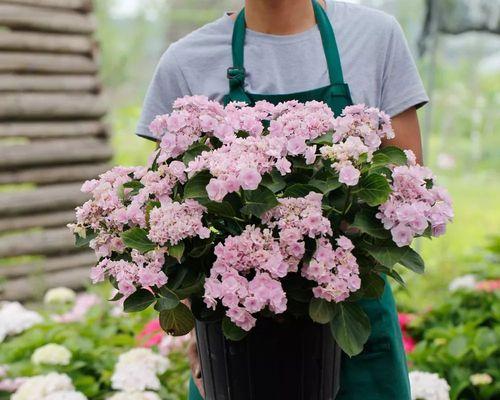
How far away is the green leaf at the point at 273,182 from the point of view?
3.78 feet

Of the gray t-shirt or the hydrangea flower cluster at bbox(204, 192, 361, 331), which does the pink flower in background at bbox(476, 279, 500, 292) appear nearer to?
the gray t-shirt

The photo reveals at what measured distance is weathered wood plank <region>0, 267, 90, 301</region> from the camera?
549cm

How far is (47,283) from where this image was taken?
5.67m

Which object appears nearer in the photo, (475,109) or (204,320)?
(204,320)

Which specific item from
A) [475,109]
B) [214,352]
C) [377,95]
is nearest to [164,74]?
[377,95]

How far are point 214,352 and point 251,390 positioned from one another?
8 cm

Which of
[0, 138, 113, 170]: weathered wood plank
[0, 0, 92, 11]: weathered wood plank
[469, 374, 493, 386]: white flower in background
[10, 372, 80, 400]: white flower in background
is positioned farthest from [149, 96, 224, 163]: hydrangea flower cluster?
[0, 0, 92, 11]: weathered wood plank

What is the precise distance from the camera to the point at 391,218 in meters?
1.14

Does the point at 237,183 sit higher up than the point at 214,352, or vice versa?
the point at 237,183

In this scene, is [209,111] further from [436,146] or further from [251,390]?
[436,146]

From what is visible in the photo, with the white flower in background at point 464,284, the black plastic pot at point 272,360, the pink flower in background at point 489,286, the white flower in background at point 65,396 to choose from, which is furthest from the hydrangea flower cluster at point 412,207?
the white flower in background at point 464,284

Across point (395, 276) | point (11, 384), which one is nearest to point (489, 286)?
point (11, 384)

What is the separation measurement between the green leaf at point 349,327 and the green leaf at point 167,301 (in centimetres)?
23

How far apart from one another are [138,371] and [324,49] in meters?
1.30
